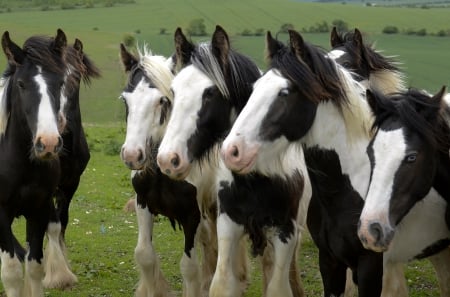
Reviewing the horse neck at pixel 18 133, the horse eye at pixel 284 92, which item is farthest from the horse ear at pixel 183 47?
the horse neck at pixel 18 133

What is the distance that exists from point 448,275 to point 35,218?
3754 mm

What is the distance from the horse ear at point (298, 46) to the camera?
505 cm

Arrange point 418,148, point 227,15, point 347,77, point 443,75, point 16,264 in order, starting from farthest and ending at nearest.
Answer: point 227,15 < point 443,75 < point 16,264 < point 347,77 < point 418,148

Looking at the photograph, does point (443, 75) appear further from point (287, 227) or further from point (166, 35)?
point (287, 227)

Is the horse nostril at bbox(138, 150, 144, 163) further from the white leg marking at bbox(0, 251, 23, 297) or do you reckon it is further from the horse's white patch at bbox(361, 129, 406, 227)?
the horse's white patch at bbox(361, 129, 406, 227)

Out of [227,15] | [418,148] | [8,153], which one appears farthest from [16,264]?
[227,15]

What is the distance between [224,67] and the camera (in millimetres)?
5875

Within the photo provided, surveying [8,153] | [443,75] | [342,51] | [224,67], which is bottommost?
[443,75]

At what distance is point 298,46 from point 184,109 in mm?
1026

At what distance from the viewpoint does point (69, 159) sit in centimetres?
864

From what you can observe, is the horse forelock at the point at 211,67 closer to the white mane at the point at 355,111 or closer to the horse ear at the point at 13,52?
the white mane at the point at 355,111

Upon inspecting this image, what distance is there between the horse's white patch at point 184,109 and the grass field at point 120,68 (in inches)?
38.7

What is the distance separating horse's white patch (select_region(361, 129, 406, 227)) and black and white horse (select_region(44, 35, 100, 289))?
12.9ft

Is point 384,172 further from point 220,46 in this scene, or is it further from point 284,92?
point 220,46
